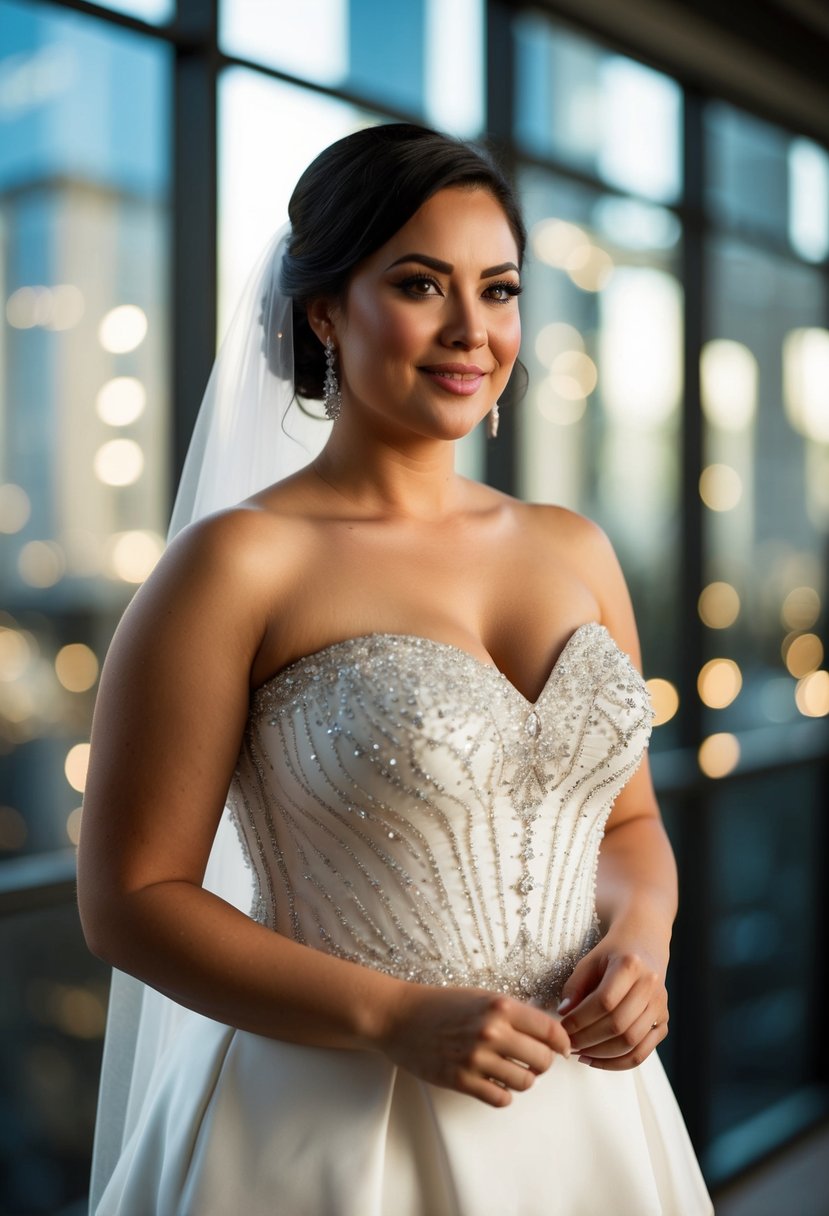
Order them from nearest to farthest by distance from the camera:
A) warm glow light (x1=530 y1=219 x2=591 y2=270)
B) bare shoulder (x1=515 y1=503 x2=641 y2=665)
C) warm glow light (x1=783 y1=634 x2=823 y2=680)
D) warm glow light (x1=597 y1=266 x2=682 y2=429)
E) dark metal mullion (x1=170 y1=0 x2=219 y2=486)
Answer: bare shoulder (x1=515 y1=503 x2=641 y2=665)
dark metal mullion (x1=170 y1=0 x2=219 y2=486)
warm glow light (x1=530 y1=219 x2=591 y2=270)
warm glow light (x1=597 y1=266 x2=682 y2=429)
warm glow light (x1=783 y1=634 x2=823 y2=680)

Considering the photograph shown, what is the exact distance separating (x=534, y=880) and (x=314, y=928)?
0.26 metres

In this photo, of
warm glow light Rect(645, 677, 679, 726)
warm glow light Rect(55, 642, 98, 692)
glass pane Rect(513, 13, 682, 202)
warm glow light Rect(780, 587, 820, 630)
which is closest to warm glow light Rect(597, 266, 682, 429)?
glass pane Rect(513, 13, 682, 202)

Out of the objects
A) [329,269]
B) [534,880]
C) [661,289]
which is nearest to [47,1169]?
[534,880]

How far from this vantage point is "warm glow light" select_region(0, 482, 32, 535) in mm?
2402

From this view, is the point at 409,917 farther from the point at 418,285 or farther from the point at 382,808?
the point at 418,285

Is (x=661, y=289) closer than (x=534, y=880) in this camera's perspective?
No

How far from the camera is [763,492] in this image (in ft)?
15.2

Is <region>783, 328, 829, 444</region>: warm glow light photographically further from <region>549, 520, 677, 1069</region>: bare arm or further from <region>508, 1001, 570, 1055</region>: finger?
<region>508, 1001, 570, 1055</region>: finger

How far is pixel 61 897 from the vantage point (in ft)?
7.85

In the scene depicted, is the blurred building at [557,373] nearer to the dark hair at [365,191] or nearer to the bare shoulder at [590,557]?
the dark hair at [365,191]

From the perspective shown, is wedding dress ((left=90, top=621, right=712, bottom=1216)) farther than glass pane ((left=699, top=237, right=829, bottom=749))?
No

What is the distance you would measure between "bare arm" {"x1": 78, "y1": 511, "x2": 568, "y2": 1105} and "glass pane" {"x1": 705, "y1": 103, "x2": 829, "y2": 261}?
3.35 meters

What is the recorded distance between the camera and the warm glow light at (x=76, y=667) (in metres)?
2.53

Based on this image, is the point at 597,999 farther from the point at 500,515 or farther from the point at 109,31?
the point at 109,31
